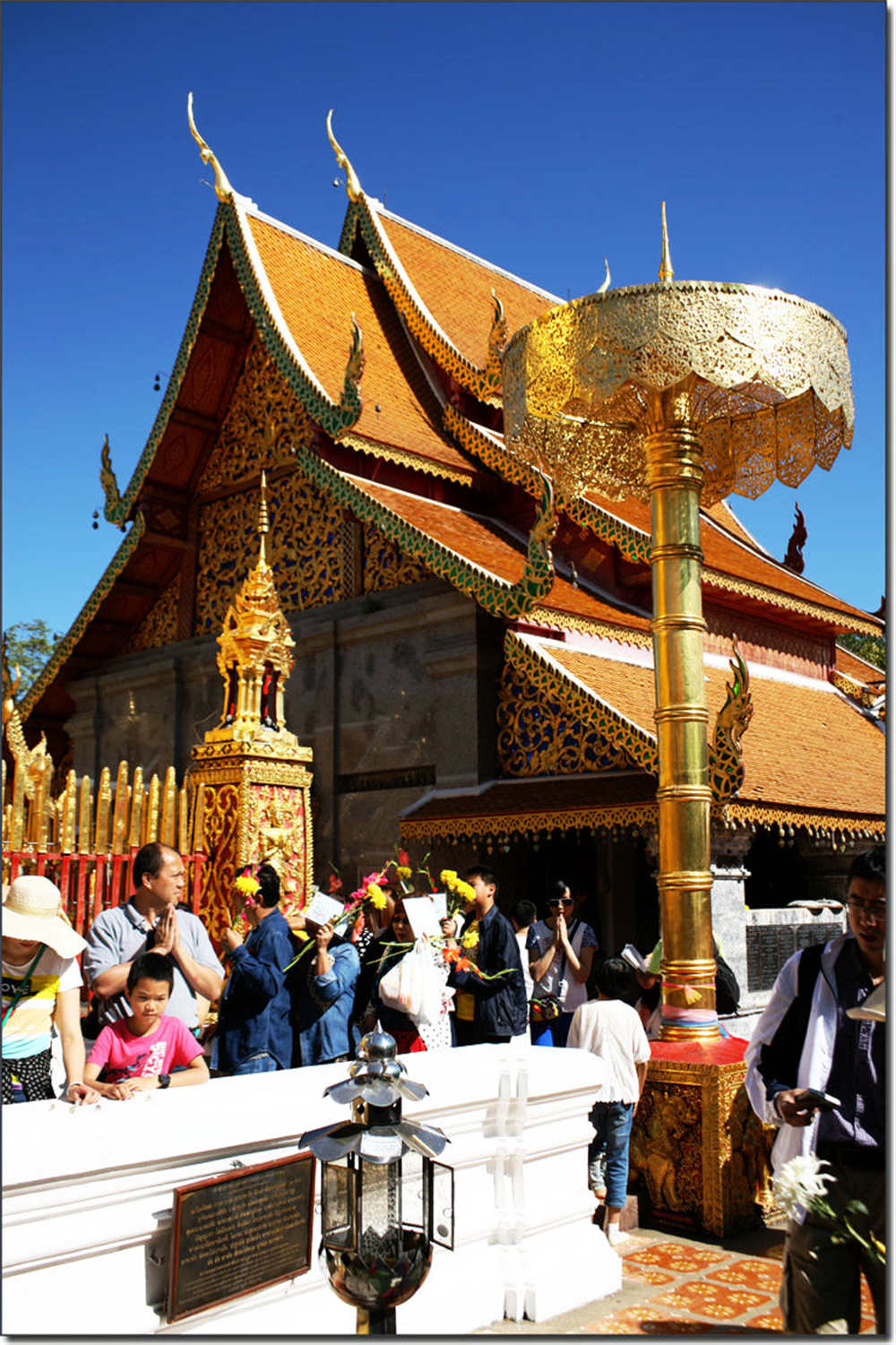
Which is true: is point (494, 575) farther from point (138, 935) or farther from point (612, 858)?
point (138, 935)

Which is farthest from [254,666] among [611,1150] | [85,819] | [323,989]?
[611,1150]

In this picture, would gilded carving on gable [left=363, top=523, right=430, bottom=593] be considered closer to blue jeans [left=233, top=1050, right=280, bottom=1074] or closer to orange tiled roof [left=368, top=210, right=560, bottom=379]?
orange tiled roof [left=368, top=210, right=560, bottom=379]

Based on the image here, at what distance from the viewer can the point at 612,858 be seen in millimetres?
9859

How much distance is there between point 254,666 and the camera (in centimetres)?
655

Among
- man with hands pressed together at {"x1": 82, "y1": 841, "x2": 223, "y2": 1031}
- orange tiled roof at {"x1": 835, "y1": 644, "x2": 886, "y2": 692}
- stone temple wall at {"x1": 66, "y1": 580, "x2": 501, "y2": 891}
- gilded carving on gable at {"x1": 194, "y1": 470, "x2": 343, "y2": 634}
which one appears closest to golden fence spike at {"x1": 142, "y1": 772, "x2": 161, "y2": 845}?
man with hands pressed together at {"x1": 82, "y1": 841, "x2": 223, "y2": 1031}

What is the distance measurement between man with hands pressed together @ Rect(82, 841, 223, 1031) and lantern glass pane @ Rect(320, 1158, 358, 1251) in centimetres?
129

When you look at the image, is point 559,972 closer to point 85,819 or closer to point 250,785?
point 250,785

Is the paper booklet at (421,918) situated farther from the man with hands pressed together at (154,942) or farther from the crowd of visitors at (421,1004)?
the man with hands pressed together at (154,942)

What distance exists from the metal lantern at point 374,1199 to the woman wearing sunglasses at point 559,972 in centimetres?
381

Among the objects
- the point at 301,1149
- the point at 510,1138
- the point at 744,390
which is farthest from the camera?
the point at 744,390

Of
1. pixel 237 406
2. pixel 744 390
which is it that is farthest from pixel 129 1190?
pixel 237 406

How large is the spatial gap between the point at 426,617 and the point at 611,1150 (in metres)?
5.36

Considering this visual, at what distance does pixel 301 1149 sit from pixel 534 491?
25.6ft

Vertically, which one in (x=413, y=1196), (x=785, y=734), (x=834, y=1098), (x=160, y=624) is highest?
(x=160, y=624)
